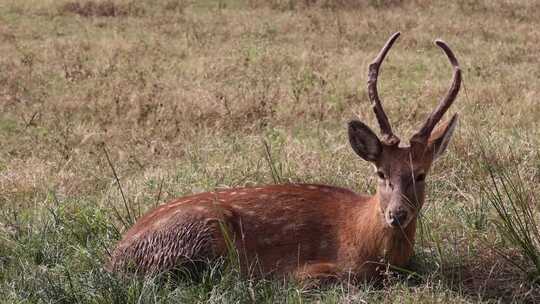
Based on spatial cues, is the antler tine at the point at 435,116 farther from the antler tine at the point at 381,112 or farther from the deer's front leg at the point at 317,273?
the deer's front leg at the point at 317,273

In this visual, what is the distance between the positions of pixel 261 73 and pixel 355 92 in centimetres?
185

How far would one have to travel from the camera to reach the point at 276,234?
16.7 ft

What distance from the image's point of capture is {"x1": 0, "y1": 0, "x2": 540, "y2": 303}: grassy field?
486cm

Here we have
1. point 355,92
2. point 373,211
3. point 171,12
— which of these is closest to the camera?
point 373,211

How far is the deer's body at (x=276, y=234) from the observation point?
4895 millimetres

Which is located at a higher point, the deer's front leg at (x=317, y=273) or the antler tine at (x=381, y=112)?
the antler tine at (x=381, y=112)

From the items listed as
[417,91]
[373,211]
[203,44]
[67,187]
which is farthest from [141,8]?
[373,211]

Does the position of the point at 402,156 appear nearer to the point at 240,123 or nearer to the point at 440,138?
the point at 440,138

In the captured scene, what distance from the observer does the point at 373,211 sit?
4.93 metres

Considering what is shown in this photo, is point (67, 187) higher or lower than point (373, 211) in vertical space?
lower

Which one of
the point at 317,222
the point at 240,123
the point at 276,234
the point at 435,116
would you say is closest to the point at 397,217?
the point at 435,116

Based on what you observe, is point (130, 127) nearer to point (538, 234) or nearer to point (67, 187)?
point (67, 187)

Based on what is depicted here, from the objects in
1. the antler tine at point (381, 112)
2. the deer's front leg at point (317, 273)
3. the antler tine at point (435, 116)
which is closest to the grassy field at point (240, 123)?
the deer's front leg at point (317, 273)

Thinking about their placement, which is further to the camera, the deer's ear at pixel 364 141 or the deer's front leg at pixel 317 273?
the deer's front leg at pixel 317 273
